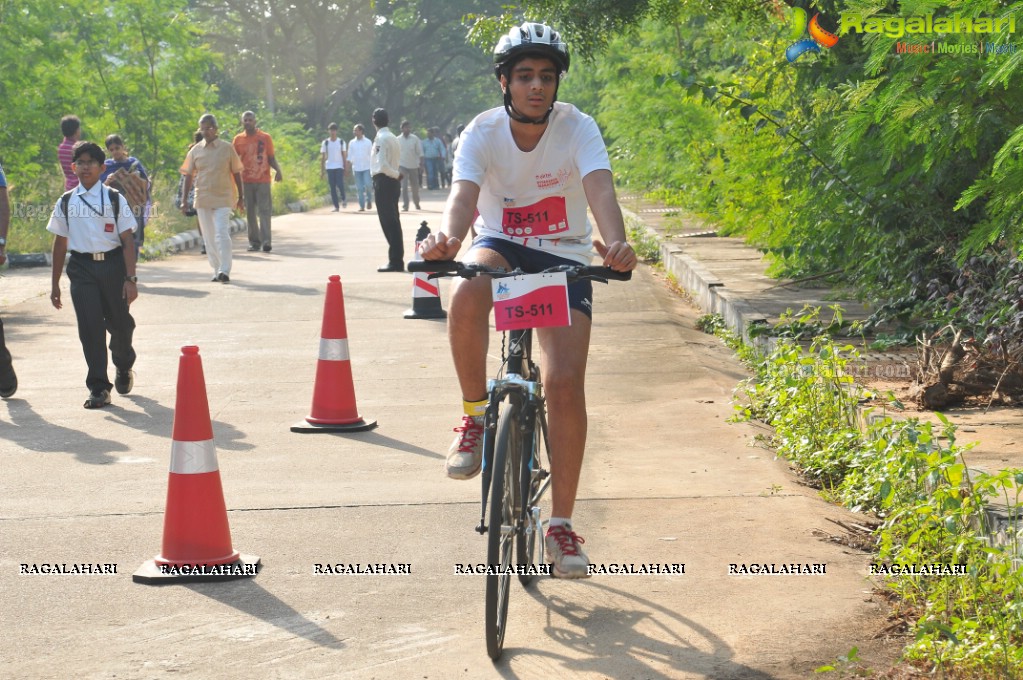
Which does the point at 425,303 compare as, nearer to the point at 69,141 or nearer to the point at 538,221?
the point at 69,141

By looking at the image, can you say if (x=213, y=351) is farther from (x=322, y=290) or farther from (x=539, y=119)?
(x=539, y=119)

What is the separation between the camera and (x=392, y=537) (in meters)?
5.91

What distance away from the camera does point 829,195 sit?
10281 millimetres

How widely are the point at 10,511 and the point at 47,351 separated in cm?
532

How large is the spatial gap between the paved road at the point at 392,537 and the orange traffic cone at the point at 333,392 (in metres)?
0.16

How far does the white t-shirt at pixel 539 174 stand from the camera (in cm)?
516

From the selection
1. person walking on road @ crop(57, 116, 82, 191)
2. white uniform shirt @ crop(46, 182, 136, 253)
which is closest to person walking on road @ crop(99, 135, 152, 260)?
person walking on road @ crop(57, 116, 82, 191)

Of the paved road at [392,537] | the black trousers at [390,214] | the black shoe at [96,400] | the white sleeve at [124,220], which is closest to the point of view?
the paved road at [392,537]

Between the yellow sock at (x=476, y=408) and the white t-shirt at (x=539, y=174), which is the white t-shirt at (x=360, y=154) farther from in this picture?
the yellow sock at (x=476, y=408)

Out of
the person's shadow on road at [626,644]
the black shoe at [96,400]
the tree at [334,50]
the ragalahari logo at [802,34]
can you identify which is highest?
the tree at [334,50]

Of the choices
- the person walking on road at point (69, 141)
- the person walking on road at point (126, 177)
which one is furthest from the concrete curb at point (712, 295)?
the person walking on road at point (69, 141)

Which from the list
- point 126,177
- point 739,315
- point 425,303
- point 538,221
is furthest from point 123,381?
point 126,177

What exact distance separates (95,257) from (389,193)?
851 cm

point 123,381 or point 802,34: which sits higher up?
point 802,34
